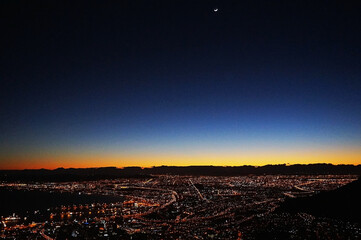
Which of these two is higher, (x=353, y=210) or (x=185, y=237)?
(x=353, y=210)

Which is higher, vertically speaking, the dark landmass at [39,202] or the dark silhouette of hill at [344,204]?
the dark silhouette of hill at [344,204]

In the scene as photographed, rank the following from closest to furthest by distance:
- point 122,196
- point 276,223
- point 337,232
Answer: point 337,232
point 276,223
point 122,196

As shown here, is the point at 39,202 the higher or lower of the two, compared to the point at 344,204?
lower

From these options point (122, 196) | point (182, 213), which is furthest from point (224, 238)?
point (122, 196)

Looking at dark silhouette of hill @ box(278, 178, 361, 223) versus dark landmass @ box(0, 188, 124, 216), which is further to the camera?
dark landmass @ box(0, 188, 124, 216)

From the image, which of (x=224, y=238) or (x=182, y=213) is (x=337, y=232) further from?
(x=182, y=213)

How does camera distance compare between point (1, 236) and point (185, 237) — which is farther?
point (1, 236)

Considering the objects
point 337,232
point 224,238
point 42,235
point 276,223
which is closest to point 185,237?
point 224,238

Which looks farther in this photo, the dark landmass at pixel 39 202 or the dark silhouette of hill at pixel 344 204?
the dark landmass at pixel 39 202

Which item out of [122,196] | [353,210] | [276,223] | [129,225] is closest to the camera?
[353,210]

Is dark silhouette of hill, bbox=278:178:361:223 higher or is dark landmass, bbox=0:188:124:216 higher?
dark silhouette of hill, bbox=278:178:361:223

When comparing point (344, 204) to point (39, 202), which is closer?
point (344, 204)
